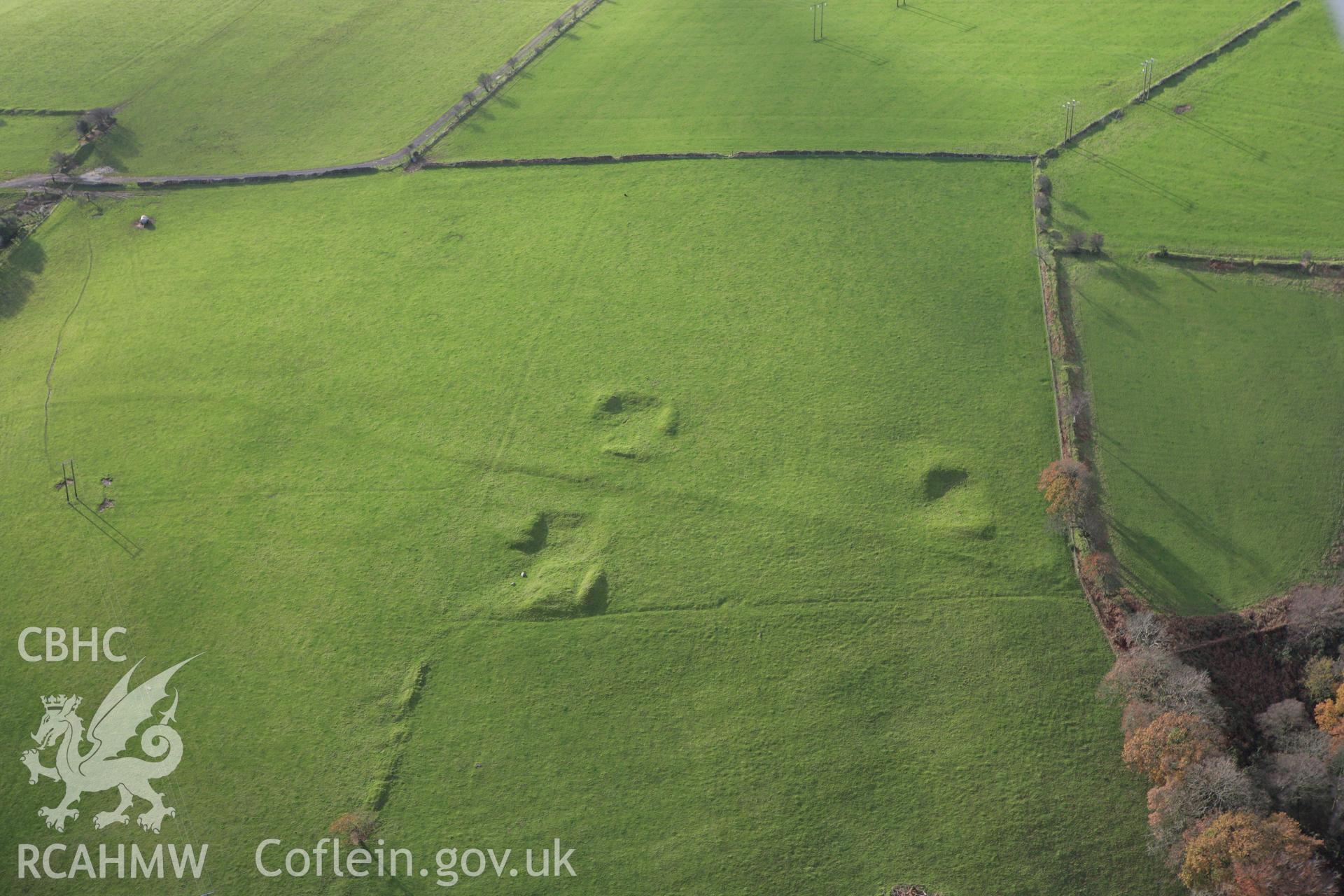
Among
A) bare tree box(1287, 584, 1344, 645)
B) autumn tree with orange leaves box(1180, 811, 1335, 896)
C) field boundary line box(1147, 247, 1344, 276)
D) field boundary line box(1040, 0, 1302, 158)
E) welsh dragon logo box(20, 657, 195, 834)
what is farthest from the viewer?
field boundary line box(1040, 0, 1302, 158)

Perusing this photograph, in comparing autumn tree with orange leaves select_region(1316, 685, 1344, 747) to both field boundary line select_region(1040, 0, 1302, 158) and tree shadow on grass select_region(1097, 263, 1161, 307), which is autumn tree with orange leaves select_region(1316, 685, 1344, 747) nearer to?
tree shadow on grass select_region(1097, 263, 1161, 307)

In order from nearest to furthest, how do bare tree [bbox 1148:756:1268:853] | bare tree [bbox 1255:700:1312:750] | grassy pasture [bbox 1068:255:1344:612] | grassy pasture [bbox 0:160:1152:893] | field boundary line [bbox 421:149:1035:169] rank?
bare tree [bbox 1148:756:1268:853]
bare tree [bbox 1255:700:1312:750]
grassy pasture [bbox 0:160:1152:893]
grassy pasture [bbox 1068:255:1344:612]
field boundary line [bbox 421:149:1035:169]

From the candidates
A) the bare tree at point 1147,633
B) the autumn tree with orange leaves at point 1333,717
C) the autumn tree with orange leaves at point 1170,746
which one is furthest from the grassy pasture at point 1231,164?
the autumn tree with orange leaves at point 1170,746

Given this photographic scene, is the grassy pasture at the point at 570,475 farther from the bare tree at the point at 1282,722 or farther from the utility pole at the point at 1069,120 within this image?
the utility pole at the point at 1069,120

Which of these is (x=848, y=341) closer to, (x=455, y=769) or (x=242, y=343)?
(x=455, y=769)

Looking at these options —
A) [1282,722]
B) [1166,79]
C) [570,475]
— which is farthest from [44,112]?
[1282,722]

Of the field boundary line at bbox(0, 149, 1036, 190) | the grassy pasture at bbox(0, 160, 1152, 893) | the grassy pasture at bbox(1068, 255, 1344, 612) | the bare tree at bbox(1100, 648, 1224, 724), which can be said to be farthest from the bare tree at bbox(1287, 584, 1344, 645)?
the field boundary line at bbox(0, 149, 1036, 190)

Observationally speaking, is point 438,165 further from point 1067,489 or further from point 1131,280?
point 1067,489
